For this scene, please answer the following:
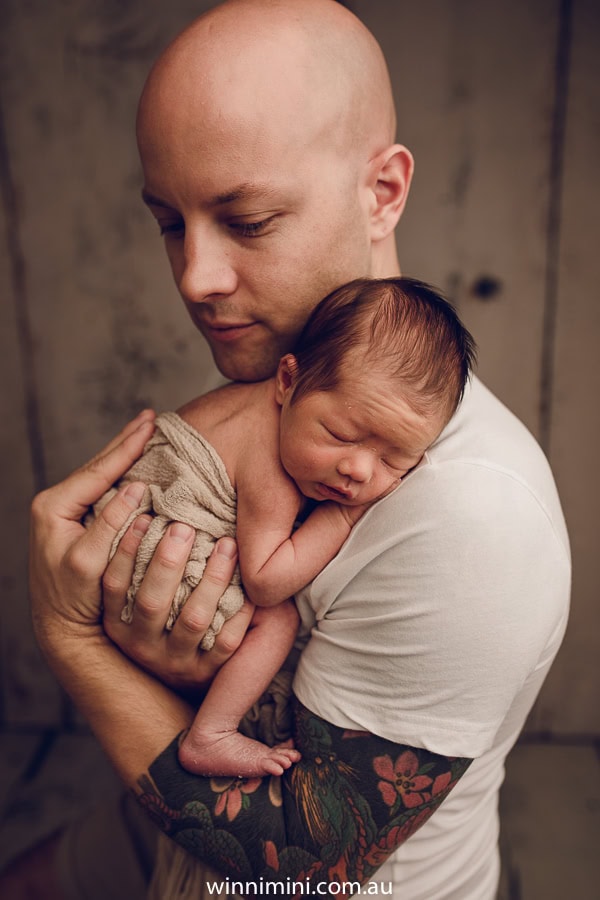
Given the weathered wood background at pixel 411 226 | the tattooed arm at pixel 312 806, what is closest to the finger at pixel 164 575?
the tattooed arm at pixel 312 806

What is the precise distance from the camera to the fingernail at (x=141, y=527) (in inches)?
46.4

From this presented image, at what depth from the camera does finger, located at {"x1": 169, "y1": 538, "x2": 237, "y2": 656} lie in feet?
3.71

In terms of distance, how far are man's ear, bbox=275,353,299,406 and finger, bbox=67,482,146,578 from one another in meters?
0.28

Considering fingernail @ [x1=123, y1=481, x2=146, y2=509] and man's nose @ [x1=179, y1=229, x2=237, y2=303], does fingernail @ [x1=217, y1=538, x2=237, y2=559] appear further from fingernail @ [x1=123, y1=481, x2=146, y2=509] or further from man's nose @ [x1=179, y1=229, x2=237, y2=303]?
man's nose @ [x1=179, y1=229, x2=237, y2=303]

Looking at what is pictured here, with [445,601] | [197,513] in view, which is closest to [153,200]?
[197,513]

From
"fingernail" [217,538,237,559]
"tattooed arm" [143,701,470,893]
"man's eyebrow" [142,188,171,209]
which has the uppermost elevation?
"man's eyebrow" [142,188,171,209]

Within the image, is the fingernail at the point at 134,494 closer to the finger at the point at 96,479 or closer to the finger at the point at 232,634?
the finger at the point at 96,479

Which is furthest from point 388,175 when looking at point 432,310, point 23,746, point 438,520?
point 23,746

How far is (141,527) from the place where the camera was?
3.88ft

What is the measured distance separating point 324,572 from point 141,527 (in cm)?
31

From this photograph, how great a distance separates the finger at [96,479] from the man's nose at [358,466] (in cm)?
41

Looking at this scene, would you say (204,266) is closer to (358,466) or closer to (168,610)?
(358,466)

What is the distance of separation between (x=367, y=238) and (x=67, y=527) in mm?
732

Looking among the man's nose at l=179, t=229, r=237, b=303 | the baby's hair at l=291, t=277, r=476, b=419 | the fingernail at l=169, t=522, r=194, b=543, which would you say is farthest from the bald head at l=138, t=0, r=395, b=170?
the fingernail at l=169, t=522, r=194, b=543
